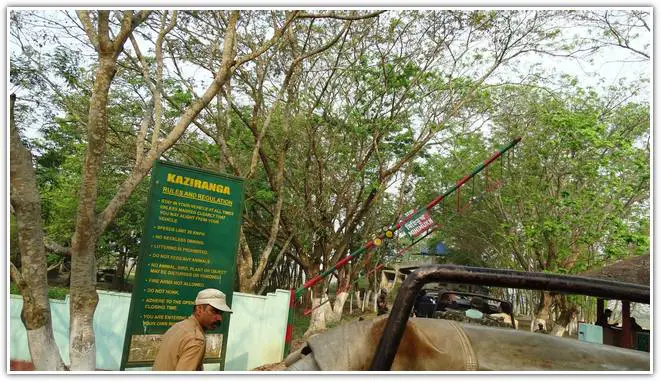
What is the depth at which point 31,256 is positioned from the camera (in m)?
4.79

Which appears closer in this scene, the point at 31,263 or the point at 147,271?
the point at 31,263

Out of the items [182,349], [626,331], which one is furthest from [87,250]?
[626,331]

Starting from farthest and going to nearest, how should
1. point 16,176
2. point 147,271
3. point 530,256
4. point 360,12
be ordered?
1. point 530,256
2. point 360,12
3. point 147,271
4. point 16,176

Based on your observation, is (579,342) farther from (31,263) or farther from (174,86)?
(174,86)

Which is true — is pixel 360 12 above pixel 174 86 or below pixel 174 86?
above

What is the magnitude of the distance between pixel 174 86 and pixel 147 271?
29.1ft

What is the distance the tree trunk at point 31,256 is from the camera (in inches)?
186

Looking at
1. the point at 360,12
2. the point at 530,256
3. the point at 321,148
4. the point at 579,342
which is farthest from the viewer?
the point at 530,256

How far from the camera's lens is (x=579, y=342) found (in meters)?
1.71

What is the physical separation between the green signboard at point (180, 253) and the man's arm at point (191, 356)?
2283 mm

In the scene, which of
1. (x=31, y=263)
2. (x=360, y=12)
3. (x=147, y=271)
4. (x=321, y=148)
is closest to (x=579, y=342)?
(x=147, y=271)

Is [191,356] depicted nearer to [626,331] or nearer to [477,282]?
[477,282]

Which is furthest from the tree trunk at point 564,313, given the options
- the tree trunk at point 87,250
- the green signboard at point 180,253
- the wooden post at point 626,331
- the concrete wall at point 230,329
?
the tree trunk at point 87,250

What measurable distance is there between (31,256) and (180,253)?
1389 millimetres
